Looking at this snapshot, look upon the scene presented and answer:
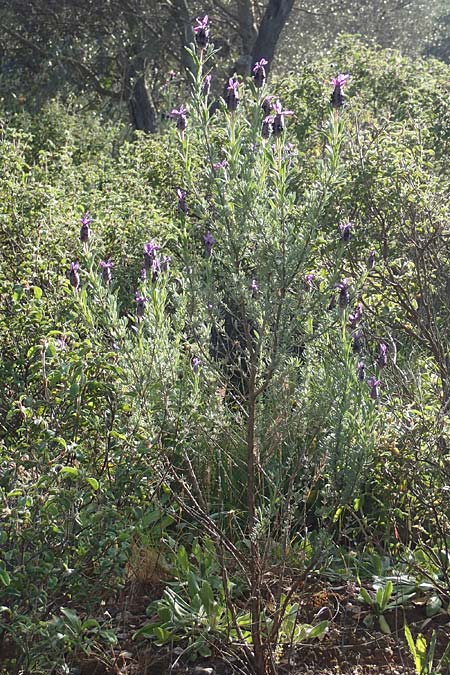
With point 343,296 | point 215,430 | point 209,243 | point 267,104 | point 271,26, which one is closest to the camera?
point 267,104

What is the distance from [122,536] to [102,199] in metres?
3.38

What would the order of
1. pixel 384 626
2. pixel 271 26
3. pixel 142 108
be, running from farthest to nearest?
pixel 142 108 → pixel 271 26 → pixel 384 626

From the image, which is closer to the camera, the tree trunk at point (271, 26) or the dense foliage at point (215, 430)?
the dense foliage at point (215, 430)

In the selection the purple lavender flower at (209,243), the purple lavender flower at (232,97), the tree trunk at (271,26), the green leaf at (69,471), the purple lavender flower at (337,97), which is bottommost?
the green leaf at (69,471)

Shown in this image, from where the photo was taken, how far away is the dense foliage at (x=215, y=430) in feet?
9.39

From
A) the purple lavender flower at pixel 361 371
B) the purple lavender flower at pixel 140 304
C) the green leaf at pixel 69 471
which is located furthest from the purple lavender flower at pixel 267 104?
the green leaf at pixel 69 471

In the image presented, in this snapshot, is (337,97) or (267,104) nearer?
(337,97)

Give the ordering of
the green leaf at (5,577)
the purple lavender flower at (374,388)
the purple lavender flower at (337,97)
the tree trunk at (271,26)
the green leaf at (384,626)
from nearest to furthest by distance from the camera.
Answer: the green leaf at (5,577) < the purple lavender flower at (337,97) < the green leaf at (384,626) < the purple lavender flower at (374,388) < the tree trunk at (271,26)

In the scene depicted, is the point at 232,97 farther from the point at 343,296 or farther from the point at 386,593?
the point at 386,593

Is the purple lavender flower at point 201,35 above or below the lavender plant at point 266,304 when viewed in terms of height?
above

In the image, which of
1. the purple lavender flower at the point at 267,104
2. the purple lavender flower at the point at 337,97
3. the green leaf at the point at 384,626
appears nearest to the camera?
the purple lavender flower at the point at 337,97

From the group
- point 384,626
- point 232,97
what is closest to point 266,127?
point 232,97

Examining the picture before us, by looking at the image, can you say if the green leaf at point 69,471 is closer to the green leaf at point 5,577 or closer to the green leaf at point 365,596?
the green leaf at point 5,577

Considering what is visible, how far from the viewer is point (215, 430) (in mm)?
3814
